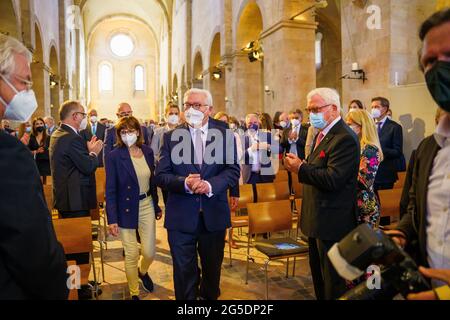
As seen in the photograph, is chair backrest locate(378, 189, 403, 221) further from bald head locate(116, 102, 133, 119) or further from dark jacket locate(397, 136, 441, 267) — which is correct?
bald head locate(116, 102, 133, 119)

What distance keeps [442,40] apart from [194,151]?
2189 millimetres

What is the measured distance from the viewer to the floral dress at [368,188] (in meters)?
3.43

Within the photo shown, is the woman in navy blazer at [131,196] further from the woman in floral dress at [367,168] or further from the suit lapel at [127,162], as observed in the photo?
the woman in floral dress at [367,168]

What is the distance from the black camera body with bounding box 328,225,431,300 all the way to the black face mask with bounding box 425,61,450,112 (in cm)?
60

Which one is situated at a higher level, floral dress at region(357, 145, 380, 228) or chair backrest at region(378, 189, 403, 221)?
floral dress at region(357, 145, 380, 228)

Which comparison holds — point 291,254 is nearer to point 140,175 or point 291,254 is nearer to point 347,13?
point 140,175

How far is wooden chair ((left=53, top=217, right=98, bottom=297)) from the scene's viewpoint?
12.0 feet

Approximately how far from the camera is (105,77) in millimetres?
43938

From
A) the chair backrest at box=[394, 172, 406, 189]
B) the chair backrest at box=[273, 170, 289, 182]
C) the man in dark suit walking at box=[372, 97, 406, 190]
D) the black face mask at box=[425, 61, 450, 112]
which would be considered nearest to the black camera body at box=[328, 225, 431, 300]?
the black face mask at box=[425, 61, 450, 112]

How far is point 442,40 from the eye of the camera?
5.21 ft

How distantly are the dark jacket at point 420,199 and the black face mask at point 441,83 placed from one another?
1.19ft

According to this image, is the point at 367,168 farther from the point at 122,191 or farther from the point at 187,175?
the point at 122,191

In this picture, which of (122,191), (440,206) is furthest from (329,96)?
(122,191)

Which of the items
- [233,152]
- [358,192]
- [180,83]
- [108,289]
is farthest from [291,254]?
[180,83]
